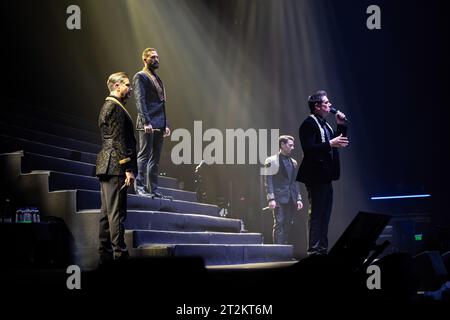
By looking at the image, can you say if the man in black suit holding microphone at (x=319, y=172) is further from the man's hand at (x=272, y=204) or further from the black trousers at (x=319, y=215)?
the man's hand at (x=272, y=204)

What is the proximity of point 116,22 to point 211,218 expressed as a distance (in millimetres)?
4293

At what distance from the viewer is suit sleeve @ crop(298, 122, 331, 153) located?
616 centimetres

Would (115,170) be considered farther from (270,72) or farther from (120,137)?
(270,72)

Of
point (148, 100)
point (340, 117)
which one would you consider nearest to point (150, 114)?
point (148, 100)

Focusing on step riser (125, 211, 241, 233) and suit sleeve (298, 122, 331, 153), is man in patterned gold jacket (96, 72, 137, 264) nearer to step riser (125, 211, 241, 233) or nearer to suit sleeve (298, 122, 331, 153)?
step riser (125, 211, 241, 233)

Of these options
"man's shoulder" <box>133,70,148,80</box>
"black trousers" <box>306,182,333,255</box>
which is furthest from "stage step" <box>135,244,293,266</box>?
"man's shoulder" <box>133,70,148,80</box>

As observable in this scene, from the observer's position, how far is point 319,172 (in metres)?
6.09

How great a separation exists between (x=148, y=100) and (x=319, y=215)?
245 centimetres

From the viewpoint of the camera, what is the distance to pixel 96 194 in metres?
6.61

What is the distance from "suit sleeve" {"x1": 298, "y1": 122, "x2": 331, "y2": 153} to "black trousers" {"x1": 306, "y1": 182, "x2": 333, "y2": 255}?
335mm

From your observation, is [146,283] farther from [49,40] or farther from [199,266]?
[49,40]

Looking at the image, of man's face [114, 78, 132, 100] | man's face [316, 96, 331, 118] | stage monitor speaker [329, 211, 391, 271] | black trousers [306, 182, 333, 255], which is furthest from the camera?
man's face [316, 96, 331, 118]

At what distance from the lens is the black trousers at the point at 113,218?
5375 mm

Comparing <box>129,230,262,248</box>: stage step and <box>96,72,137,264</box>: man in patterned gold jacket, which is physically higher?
<box>96,72,137,264</box>: man in patterned gold jacket
